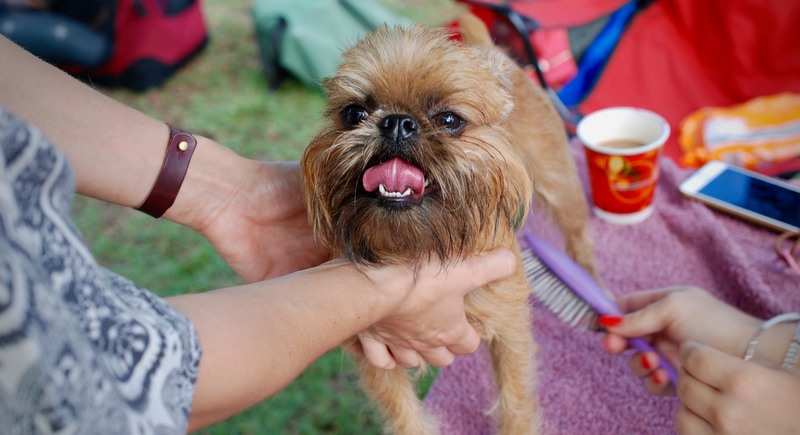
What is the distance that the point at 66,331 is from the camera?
775 millimetres

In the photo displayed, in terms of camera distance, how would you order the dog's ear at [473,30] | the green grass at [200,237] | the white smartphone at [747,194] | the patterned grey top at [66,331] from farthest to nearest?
the white smartphone at [747,194], the green grass at [200,237], the dog's ear at [473,30], the patterned grey top at [66,331]

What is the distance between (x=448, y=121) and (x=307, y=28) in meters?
3.15

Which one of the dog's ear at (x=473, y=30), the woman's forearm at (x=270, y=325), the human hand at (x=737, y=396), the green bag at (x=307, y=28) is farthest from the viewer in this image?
the green bag at (x=307, y=28)

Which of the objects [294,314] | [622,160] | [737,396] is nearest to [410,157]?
[294,314]

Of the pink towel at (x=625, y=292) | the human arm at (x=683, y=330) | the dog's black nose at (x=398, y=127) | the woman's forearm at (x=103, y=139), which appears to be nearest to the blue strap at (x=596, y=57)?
the pink towel at (x=625, y=292)

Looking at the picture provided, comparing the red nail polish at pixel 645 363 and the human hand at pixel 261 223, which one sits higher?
the human hand at pixel 261 223

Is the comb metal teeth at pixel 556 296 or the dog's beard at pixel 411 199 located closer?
the dog's beard at pixel 411 199

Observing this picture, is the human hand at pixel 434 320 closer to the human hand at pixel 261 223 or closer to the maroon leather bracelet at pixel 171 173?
the human hand at pixel 261 223

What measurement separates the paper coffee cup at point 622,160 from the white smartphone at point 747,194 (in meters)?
0.26

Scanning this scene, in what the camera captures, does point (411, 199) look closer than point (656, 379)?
Yes

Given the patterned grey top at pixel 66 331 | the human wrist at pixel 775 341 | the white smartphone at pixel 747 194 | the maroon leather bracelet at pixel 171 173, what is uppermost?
the patterned grey top at pixel 66 331

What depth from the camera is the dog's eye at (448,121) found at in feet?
5.05

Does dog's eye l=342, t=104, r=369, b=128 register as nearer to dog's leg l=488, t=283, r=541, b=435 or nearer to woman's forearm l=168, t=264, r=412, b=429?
woman's forearm l=168, t=264, r=412, b=429

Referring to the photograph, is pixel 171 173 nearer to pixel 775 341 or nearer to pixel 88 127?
pixel 88 127
